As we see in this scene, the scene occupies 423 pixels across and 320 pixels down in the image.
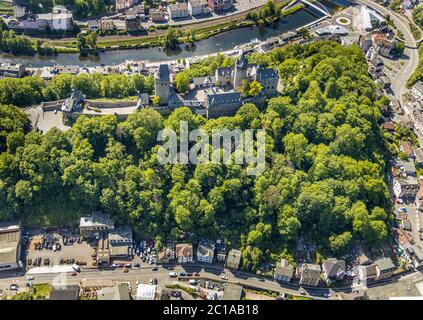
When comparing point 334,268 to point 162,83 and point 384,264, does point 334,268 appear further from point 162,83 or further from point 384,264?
point 162,83

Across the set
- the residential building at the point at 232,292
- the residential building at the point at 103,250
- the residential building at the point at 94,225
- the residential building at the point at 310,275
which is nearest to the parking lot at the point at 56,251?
the residential building at the point at 103,250

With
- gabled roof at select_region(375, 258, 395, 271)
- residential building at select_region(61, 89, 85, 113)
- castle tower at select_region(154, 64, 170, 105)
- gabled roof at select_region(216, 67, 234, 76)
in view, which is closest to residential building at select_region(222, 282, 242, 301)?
gabled roof at select_region(375, 258, 395, 271)

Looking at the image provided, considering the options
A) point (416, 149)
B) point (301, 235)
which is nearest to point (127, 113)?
point (301, 235)

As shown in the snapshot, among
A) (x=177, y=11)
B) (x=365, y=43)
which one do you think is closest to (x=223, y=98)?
(x=177, y=11)

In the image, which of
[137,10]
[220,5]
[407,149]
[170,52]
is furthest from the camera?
[220,5]

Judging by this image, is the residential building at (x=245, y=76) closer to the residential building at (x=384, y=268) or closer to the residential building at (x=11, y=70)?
the residential building at (x=384, y=268)

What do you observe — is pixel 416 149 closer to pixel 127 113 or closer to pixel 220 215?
pixel 220 215

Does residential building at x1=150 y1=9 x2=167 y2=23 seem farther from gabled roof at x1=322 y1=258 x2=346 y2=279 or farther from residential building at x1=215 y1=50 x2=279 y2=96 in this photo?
gabled roof at x1=322 y1=258 x2=346 y2=279
